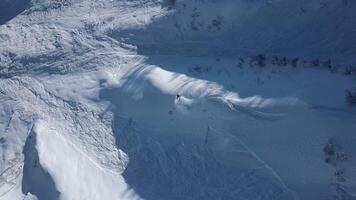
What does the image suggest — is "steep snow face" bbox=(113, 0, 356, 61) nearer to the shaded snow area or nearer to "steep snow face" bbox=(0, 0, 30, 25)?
the shaded snow area

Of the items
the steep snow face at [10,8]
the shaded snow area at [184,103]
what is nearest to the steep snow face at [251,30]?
the shaded snow area at [184,103]

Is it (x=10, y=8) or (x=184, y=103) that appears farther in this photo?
(x=10, y=8)

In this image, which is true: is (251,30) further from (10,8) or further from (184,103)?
(10,8)

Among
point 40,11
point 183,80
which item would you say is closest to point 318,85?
point 183,80

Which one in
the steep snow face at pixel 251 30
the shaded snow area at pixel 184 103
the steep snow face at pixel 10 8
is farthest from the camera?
Answer: the steep snow face at pixel 10 8

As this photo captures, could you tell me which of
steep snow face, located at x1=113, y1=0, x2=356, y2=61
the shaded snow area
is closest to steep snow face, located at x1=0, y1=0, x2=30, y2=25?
the shaded snow area

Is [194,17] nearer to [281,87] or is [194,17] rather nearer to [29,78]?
[281,87]

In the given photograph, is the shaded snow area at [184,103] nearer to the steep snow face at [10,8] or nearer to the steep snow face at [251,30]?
the steep snow face at [251,30]

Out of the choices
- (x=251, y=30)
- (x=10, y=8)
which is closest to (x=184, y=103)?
(x=251, y=30)
